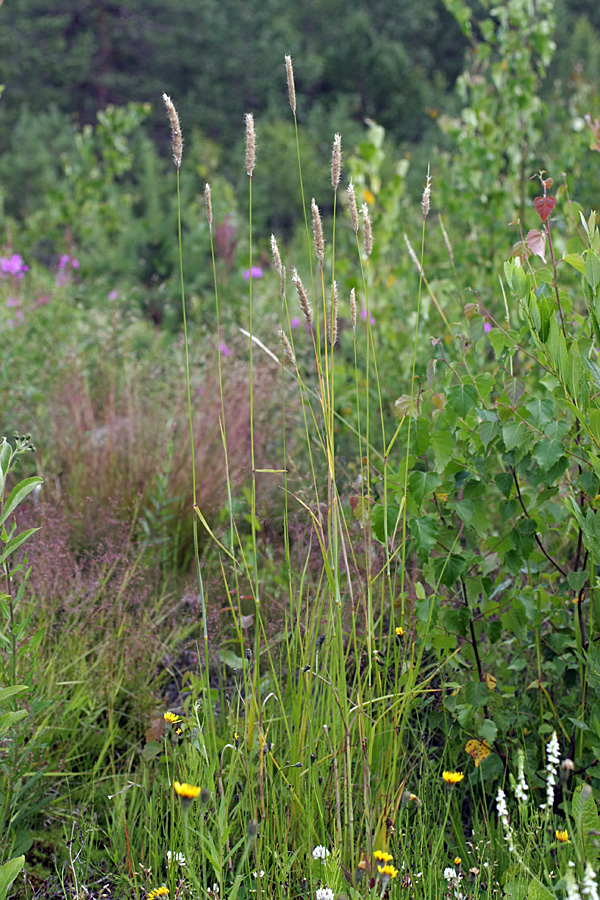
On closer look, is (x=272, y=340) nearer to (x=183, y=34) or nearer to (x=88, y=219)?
(x=88, y=219)

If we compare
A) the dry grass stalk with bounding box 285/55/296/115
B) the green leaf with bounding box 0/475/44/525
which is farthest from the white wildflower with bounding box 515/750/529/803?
the dry grass stalk with bounding box 285/55/296/115

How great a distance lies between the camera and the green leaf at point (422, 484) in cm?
140

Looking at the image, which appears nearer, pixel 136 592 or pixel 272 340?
pixel 136 592

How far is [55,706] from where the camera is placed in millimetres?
1627

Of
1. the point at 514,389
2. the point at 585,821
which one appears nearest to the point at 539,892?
the point at 585,821

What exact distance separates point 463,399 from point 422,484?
0.57 feet

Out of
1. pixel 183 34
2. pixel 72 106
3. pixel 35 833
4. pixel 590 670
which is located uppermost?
pixel 183 34

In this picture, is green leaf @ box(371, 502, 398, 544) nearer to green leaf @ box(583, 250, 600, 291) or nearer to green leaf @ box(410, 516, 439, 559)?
green leaf @ box(410, 516, 439, 559)

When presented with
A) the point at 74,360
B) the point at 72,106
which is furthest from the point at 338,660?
the point at 72,106

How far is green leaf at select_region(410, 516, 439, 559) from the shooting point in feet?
4.54

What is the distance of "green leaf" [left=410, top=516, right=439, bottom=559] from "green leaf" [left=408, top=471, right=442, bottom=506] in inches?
1.5

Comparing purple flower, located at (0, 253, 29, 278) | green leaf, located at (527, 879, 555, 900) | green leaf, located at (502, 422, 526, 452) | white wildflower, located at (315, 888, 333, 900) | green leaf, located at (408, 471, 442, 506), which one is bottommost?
white wildflower, located at (315, 888, 333, 900)

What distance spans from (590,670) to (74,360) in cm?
288

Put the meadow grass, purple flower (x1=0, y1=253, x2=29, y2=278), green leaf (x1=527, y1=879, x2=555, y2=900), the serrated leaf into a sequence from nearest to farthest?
green leaf (x1=527, y1=879, x2=555, y2=900) → the meadow grass → the serrated leaf → purple flower (x1=0, y1=253, x2=29, y2=278)
